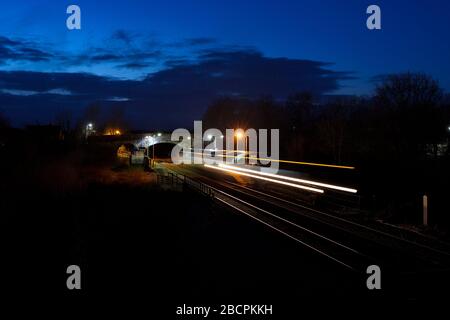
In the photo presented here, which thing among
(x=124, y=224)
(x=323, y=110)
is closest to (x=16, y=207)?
(x=124, y=224)

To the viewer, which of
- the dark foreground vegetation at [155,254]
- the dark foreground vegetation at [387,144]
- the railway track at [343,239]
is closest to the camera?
the dark foreground vegetation at [155,254]

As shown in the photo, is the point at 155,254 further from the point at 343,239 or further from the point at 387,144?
the point at 387,144

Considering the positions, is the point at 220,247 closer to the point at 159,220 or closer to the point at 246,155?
the point at 159,220

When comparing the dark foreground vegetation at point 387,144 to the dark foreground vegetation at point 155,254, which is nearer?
the dark foreground vegetation at point 155,254

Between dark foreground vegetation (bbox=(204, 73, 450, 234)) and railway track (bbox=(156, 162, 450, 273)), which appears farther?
dark foreground vegetation (bbox=(204, 73, 450, 234))

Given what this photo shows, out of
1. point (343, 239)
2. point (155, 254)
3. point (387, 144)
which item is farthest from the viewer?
point (387, 144)

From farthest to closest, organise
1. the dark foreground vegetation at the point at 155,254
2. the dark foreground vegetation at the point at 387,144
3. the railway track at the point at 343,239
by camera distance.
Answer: the dark foreground vegetation at the point at 387,144
the railway track at the point at 343,239
the dark foreground vegetation at the point at 155,254

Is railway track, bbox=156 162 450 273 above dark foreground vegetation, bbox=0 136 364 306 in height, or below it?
above

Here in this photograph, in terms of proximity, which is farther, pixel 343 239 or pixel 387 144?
pixel 387 144

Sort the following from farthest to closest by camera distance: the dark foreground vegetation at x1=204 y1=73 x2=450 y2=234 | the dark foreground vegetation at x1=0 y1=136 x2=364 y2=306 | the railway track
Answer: the dark foreground vegetation at x1=204 y1=73 x2=450 y2=234 → the railway track → the dark foreground vegetation at x1=0 y1=136 x2=364 y2=306

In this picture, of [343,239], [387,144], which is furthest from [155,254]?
[387,144]

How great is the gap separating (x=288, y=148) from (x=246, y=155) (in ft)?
20.4

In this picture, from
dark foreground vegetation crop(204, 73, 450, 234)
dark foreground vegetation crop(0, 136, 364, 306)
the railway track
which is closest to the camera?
dark foreground vegetation crop(0, 136, 364, 306)

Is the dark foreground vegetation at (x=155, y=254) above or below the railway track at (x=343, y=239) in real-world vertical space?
below
